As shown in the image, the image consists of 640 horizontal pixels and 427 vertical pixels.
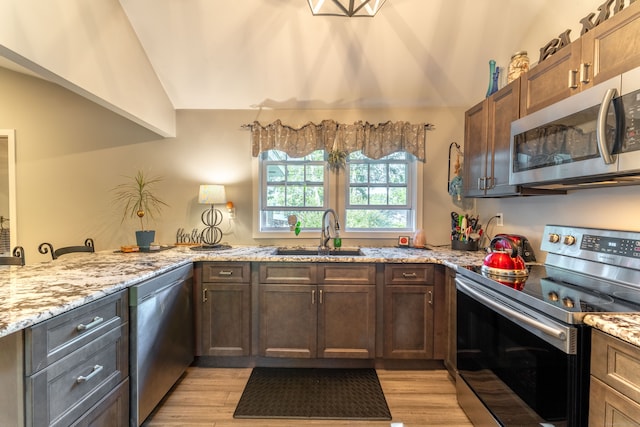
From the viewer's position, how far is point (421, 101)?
9.53 ft

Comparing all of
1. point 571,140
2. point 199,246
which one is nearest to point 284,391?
point 199,246

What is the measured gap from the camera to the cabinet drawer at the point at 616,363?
0.85 metres

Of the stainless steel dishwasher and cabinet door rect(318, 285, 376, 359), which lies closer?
the stainless steel dishwasher

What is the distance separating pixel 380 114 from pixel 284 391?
2.59m

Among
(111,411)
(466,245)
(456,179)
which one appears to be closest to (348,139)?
(456,179)

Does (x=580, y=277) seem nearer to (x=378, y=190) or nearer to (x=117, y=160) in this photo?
(x=378, y=190)

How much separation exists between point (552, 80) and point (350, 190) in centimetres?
181

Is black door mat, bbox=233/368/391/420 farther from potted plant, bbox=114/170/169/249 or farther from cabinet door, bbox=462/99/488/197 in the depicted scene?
potted plant, bbox=114/170/169/249

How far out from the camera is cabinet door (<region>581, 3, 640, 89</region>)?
1.16 m

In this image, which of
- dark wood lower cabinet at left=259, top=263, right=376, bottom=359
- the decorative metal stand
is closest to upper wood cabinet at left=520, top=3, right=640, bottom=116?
dark wood lower cabinet at left=259, top=263, right=376, bottom=359

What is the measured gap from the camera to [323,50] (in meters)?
2.52

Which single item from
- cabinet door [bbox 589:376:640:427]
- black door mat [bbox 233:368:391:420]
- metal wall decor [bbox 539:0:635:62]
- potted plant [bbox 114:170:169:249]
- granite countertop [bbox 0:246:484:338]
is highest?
metal wall decor [bbox 539:0:635:62]

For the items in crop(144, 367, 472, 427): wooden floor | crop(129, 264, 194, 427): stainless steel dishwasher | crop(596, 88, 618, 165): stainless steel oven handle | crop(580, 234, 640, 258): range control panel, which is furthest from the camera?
crop(144, 367, 472, 427): wooden floor

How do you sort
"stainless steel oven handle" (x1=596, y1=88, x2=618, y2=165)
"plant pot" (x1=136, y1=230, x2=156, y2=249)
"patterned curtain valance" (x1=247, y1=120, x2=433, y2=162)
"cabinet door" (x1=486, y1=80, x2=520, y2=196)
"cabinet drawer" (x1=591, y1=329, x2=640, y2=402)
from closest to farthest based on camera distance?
"cabinet drawer" (x1=591, y1=329, x2=640, y2=402) < "stainless steel oven handle" (x1=596, y1=88, x2=618, y2=165) < "cabinet door" (x1=486, y1=80, x2=520, y2=196) < "plant pot" (x1=136, y1=230, x2=156, y2=249) < "patterned curtain valance" (x1=247, y1=120, x2=433, y2=162)
